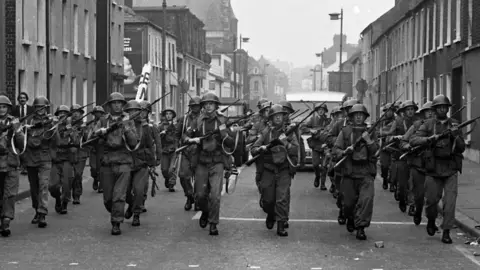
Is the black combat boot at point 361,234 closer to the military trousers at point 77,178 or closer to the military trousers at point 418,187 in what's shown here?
the military trousers at point 418,187

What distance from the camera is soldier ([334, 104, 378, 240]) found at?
11641mm

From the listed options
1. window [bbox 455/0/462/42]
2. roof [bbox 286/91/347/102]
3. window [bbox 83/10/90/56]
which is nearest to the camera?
roof [bbox 286/91/347/102]

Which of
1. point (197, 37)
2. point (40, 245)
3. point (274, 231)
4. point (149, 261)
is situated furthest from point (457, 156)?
point (197, 37)

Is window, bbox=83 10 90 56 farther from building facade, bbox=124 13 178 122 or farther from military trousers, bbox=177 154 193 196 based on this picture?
military trousers, bbox=177 154 193 196

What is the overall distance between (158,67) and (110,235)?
160ft

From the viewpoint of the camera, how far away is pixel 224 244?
36.4 feet

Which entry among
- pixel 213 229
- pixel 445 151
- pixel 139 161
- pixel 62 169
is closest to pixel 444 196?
pixel 445 151

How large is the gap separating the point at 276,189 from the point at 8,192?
345cm

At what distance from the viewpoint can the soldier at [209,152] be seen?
12.2 metres

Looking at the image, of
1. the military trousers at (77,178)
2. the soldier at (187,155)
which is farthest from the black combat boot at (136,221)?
the military trousers at (77,178)

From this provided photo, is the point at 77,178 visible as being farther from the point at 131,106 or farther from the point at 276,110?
the point at 276,110

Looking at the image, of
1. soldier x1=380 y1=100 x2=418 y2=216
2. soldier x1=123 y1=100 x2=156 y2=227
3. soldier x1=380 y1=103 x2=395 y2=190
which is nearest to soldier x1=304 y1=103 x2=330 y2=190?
soldier x1=380 y1=103 x2=395 y2=190

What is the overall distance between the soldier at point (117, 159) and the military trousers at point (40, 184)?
3.05 ft

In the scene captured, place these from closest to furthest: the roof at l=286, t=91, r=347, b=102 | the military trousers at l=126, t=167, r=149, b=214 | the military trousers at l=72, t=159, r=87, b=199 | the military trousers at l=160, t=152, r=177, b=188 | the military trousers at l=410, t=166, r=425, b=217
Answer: the military trousers at l=410, t=166, r=425, b=217, the military trousers at l=126, t=167, r=149, b=214, the military trousers at l=72, t=159, r=87, b=199, the military trousers at l=160, t=152, r=177, b=188, the roof at l=286, t=91, r=347, b=102
